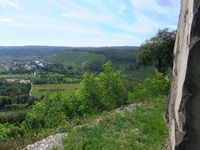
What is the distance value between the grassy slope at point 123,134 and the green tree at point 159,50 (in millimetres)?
28005

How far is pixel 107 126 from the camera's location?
699 inches

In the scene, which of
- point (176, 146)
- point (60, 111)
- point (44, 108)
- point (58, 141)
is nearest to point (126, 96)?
point (60, 111)

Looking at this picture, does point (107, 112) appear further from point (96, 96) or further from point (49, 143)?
point (96, 96)

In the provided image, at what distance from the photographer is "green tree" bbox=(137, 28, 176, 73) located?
47281mm

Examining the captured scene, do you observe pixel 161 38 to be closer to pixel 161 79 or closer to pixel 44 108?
pixel 161 79

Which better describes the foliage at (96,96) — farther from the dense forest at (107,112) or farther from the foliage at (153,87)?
the foliage at (153,87)

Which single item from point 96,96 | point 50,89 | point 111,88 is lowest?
point 50,89

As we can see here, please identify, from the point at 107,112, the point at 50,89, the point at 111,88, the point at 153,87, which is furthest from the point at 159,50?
the point at 50,89

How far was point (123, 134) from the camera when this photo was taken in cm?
1650

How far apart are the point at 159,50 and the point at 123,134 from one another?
32085 mm

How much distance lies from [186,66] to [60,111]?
3357cm

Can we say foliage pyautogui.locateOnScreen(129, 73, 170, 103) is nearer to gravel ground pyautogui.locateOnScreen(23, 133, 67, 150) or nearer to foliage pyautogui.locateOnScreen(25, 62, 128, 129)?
foliage pyautogui.locateOnScreen(25, 62, 128, 129)

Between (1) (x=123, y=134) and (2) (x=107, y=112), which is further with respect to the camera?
(2) (x=107, y=112)

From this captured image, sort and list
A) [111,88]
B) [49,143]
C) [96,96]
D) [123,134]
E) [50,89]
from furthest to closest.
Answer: [50,89]
[96,96]
[111,88]
[49,143]
[123,134]
